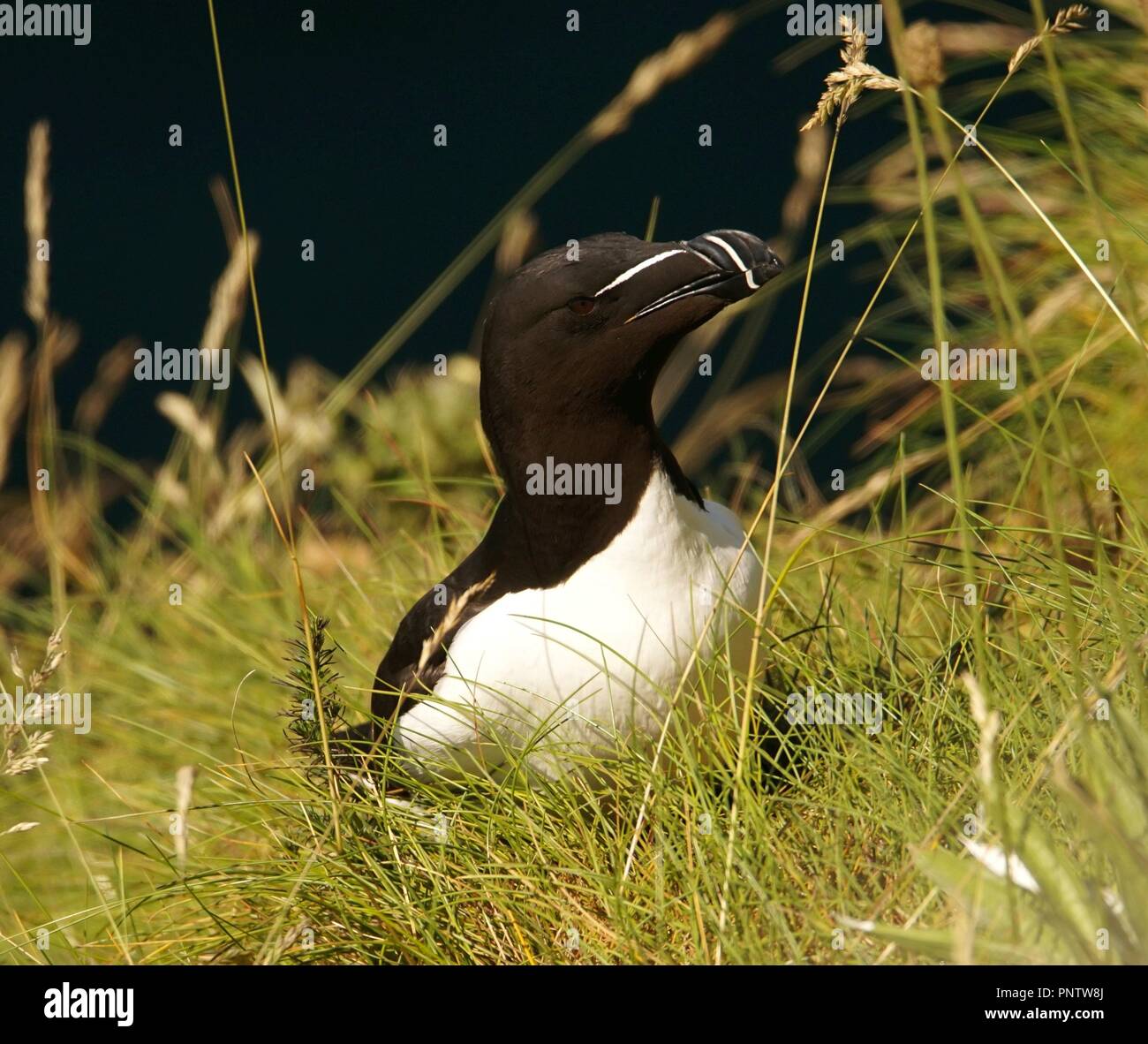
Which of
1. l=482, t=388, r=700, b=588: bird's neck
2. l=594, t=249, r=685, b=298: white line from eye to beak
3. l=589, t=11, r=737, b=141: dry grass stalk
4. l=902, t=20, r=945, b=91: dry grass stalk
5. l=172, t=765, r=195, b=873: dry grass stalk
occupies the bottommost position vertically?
l=172, t=765, r=195, b=873: dry grass stalk

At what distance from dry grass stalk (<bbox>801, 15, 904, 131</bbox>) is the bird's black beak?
56 cm

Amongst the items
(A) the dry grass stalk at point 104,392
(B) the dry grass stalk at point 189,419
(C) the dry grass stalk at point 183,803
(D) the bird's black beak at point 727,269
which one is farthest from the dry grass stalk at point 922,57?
(A) the dry grass stalk at point 104,392

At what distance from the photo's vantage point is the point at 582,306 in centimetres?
290

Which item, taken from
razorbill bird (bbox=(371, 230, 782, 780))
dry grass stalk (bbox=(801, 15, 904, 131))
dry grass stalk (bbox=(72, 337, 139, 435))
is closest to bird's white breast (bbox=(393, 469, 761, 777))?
razorbill bird (bbox=(371, 230, 782, 780))

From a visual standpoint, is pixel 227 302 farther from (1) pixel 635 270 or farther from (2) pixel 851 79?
(2) pixel 851 79

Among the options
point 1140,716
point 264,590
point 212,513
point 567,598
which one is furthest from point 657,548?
point 212,513

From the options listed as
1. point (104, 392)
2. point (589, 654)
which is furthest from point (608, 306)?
point (104, 392)

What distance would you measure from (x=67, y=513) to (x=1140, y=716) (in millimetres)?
4481

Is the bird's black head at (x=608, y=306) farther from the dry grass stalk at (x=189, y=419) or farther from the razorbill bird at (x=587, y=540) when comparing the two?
the dry grass stalk at (x=189, y=419)

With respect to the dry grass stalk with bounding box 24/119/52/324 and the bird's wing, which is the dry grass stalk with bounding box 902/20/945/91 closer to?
the bird's wing

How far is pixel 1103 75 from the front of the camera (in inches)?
178

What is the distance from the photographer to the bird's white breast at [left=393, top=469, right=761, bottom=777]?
286 cm

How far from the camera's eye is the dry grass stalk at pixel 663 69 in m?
3.40
